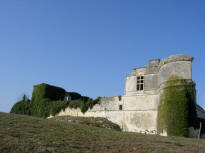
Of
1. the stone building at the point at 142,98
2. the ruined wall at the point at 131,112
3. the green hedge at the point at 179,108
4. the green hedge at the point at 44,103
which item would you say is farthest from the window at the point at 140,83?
the green hedge at the point at 44,103

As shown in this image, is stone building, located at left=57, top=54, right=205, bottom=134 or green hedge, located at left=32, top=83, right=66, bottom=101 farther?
green hedge, located at left=32, top=83, right=66, bottom=101

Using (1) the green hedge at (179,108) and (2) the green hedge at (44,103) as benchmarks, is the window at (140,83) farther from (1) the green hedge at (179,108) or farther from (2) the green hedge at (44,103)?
(2) the green hedge at (44,103)

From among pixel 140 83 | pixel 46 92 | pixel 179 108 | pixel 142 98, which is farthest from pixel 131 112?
pixel 46 92

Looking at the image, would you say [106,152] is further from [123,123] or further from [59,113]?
[59,113]

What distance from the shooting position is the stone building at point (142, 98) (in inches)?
790

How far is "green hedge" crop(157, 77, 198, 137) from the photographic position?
58.5 ft

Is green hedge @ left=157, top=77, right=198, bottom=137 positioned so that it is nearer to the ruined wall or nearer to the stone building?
the stone building

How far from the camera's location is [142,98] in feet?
77.4

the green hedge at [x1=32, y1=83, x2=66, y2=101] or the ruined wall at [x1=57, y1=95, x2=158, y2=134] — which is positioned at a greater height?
the green hedge at [x1=32, y1=83, x2=66, y2=101]

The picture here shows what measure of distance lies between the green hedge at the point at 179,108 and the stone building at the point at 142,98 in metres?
1.07

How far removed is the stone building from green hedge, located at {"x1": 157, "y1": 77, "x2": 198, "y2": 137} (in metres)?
1.07

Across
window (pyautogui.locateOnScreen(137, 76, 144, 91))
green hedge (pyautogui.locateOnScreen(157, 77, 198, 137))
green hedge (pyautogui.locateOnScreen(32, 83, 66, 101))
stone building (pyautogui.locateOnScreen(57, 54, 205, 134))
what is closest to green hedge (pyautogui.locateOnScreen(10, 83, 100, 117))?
green hedge (pyautogui.locateOnScreen(32, 83, 66, 101))

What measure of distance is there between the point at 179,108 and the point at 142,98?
19.0 feet

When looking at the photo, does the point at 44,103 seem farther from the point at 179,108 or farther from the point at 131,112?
the point at 179,108
